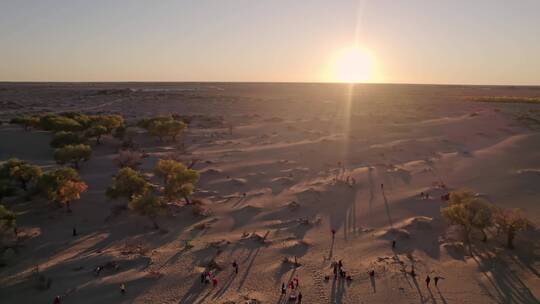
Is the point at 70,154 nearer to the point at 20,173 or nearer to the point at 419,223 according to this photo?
the point at 20,173

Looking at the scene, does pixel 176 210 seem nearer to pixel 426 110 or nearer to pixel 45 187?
pixel 45 187

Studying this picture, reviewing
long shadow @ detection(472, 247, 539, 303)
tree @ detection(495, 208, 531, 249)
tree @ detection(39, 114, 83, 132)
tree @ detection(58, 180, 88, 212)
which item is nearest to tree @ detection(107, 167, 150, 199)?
tree @ detection(58, 180, 88, 212)

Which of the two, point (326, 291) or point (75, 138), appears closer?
point (326, 291)

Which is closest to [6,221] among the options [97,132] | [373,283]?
[373,283]

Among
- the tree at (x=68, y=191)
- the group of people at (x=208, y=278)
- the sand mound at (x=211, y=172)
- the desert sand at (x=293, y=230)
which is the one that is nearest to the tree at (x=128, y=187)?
the desert sand at (x=293, y=230)

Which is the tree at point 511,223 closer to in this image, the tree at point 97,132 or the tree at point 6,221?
the tree at point 6,221

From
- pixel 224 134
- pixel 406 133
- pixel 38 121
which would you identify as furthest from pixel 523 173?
pixel 38 121

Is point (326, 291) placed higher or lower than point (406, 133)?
lower
